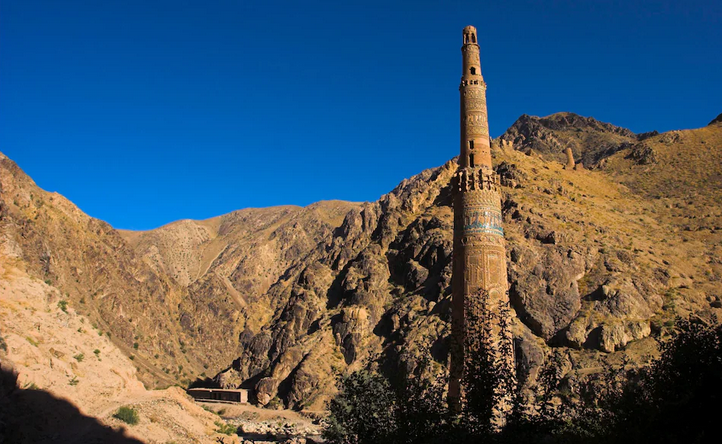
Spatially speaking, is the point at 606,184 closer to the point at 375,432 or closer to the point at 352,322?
the point at 352,322

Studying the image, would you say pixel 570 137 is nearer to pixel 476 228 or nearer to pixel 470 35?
A: pixel 470 35

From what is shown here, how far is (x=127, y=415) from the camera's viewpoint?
72.5ft

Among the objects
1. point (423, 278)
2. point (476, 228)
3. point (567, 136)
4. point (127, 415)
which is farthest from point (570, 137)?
point (127, 415)

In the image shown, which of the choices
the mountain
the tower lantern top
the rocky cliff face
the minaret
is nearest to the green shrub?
the mountain

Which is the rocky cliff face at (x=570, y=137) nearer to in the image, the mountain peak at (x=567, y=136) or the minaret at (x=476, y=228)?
the mountain peak at (x=567, y=136)

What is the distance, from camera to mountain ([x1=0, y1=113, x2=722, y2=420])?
44312 millimetres

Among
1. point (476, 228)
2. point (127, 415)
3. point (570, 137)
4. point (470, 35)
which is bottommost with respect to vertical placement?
point (127, 415)

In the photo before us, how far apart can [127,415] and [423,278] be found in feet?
131

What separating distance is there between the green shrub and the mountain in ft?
33.6

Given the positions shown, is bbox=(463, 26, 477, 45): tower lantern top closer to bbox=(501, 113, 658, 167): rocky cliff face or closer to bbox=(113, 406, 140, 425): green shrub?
bbox=(113, 406, 140, 425): green shrub

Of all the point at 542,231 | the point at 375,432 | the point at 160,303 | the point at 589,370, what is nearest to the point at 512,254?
the point at 542,231

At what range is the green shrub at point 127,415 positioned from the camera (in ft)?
71.8

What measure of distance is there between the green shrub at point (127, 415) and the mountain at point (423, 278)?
10.2 metres

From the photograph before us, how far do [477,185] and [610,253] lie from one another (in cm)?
3286
